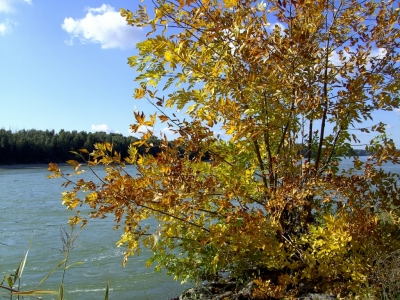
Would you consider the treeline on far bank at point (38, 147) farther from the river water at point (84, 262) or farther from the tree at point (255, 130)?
the tree at point (255, 130)

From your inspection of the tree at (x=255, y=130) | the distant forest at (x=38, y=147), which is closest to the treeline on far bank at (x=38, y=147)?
the distant forest at (x=38, y=147)

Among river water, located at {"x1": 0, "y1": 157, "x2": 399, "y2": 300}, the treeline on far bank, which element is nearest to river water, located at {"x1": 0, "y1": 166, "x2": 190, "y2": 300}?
river water, located at {"x1": 0, "y1": 157, "x2": 399, "y2": 300}

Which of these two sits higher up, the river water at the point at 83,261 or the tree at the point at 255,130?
the tree at the point at 255,130

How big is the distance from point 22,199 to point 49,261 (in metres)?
10.1

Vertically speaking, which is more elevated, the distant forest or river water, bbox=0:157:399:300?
the distant forest

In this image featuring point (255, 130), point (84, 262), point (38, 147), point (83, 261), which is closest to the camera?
point (255, 130)

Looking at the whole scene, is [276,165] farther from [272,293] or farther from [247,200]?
[272,293]

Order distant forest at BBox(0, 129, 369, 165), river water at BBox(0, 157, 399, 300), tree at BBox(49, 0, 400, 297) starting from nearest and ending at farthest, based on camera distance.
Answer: tree at BBox(49, 0, 400, 297), river water at BBox(0, 157, 399, 300), distant forest at BBox(0, 129, 369, 165)

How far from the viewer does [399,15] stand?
10.2ft

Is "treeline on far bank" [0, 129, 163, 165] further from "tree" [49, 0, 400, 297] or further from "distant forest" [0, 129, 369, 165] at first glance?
"tree" [49, 0, 400, 297]

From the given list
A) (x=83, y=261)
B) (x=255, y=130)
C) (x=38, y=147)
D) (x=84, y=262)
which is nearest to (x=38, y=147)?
(x=38, y=147)

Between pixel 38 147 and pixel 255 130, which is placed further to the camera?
pixel 38 147

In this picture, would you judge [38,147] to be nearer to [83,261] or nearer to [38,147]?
[38,147]

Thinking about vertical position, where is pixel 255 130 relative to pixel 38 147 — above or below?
below
